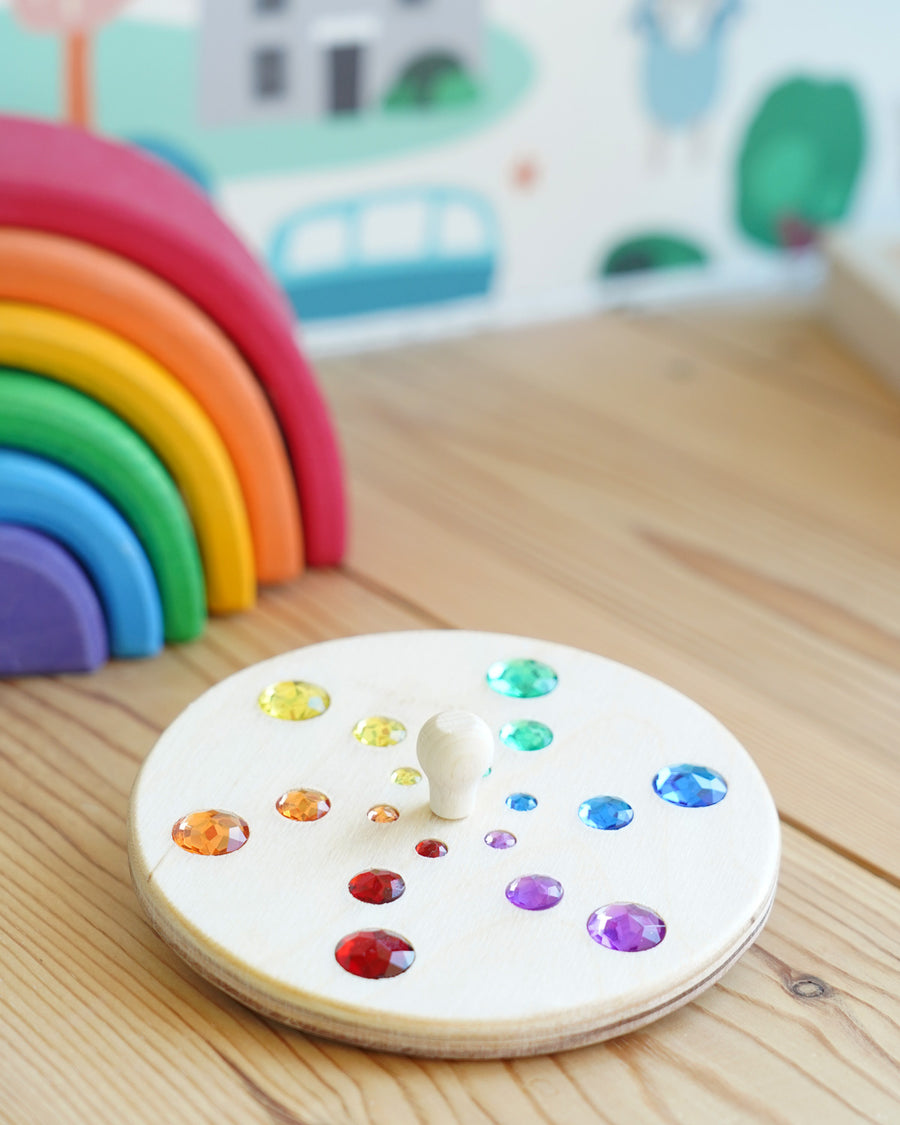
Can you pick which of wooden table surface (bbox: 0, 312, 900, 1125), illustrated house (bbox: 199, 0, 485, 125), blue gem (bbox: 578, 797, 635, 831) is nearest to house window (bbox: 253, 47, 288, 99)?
illustrated house (bbox: 199, 0, 485, 125)

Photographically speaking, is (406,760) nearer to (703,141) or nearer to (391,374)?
(391,374)

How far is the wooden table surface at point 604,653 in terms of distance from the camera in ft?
1.27

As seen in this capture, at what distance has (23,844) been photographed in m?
0.48

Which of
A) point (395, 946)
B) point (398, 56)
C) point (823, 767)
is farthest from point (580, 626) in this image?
point (398, 56)

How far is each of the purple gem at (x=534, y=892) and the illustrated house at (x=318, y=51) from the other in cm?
57

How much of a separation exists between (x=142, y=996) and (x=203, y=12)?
0.59 meters

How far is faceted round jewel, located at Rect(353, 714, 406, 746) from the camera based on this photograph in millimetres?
480

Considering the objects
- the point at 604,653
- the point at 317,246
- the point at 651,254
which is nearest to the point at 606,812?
the point at 604,653

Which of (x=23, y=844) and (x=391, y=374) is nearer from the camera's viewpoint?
(x=23, y=844)

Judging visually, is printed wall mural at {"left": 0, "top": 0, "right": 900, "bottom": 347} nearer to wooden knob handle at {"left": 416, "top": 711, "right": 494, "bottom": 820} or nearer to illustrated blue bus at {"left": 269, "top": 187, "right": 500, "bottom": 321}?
illustrated blue bus at {"left": 269, "top": 187, "right": 500, "bottom": 321}

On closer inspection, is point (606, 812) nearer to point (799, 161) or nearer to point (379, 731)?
point (379, 731)

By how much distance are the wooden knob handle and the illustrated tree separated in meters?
0.51

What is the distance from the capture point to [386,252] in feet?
3.00

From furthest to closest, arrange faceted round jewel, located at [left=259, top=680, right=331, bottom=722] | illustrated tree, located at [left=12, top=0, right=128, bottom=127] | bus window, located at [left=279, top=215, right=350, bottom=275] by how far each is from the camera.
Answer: bus window, located at [left=279, top=215, right=350, bottom=275] → illustrated tree, located at [left=12, top=0, right=128, bottom=127] → faceted round jewel, located at [left=259, top=680, right=331, bottom=722]
